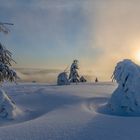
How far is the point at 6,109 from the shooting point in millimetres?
18922

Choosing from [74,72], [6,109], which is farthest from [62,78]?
[6,109]

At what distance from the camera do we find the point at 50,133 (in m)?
11.4

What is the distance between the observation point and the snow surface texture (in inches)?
735

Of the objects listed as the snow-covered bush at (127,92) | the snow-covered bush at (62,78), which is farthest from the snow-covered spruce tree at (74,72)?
the snow-covered bush at (127,92)

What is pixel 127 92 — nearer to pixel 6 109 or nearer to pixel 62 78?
pixel 6 109

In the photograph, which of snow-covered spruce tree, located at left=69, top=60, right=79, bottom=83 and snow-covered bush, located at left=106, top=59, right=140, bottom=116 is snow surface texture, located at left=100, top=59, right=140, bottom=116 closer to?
snow-covered bush, located at left=106, top=59, right=140, bottom=116

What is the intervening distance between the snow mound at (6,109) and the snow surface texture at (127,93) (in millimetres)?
4935

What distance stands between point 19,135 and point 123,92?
9204mm

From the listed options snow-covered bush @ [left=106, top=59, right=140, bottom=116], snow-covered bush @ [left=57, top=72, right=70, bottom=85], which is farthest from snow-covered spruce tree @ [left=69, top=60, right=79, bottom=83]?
snow-covered bush @ [left=106, top=59, right=140, bottom=116]

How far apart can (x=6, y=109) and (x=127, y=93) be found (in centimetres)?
640

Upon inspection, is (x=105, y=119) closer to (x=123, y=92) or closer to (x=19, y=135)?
(x=19, y=135)

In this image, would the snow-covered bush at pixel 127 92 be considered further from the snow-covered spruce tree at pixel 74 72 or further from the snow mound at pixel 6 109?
the snow-covered spruce tree at pixel 74 72

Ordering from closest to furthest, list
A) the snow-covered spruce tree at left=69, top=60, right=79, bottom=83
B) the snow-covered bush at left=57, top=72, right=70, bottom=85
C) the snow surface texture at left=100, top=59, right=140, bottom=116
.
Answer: the snow surface texture at left=100, top=59, right=140, bottom=116 → the snow-covered bush at left=57, top=72, right=70, bottom=85 → the snow-covered spruce tree at left=69, top=60, right=79, bottom=83

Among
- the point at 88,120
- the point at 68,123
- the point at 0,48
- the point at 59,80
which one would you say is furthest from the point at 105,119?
the point at 59,80
